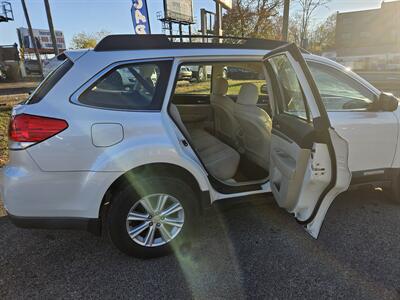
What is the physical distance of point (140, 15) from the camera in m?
11.3

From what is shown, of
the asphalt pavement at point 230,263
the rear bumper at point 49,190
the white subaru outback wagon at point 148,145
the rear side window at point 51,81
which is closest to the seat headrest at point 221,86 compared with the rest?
the white subaru outback wagon at point 148,145

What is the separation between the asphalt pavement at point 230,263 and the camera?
2203mm

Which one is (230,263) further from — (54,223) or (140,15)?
(140,15)

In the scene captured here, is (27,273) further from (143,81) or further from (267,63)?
(267,63)

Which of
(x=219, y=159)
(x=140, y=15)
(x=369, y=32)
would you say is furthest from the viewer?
(x=369, y=32)

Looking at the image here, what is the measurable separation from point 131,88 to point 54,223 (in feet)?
3.86

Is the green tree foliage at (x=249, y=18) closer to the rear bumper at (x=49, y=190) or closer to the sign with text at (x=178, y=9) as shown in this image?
the sign with text at (x=178, y=9)

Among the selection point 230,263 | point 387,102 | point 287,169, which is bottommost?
point 230,263

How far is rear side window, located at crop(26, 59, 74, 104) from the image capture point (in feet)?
7.25

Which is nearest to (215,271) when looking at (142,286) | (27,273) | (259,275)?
(259,275)

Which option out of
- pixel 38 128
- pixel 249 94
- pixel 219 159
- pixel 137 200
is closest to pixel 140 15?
pixel 249 94

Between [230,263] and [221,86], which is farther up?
[221,86]

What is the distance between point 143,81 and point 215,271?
1629 mm

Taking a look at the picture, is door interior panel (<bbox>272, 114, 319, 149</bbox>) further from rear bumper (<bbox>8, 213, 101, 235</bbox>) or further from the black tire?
rear bumper (<bbox>8, 213, 101, 235</bbox>)
